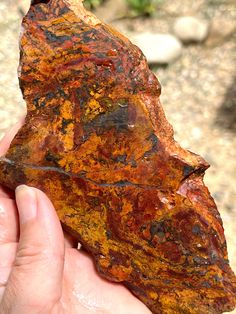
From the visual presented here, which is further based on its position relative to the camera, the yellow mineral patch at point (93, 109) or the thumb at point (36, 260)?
the yellow mineral patch at point (93, 109)

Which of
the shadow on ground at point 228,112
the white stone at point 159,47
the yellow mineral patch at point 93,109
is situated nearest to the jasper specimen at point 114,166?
the yellow mineral patch at point 93,109

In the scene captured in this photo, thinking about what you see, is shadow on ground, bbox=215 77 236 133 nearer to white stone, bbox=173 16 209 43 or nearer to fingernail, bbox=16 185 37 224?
white stone, bbox=173 16 209 43

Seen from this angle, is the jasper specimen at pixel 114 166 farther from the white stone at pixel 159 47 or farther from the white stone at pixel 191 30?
the white stone at pixel 191 30

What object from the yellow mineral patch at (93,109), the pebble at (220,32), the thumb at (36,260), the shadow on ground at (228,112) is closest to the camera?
the thumb at (36,260)

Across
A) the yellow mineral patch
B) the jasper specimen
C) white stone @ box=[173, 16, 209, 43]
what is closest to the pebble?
white stone @ box=[173, 16, 209, 43]

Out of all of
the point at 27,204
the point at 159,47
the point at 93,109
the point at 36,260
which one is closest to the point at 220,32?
the point at 159,47

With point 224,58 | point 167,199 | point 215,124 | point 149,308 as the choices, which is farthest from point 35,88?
point 224,58

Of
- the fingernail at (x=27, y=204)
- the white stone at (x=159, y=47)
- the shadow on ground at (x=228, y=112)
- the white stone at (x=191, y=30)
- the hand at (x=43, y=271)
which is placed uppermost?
the white stone at (x=191, y=30)

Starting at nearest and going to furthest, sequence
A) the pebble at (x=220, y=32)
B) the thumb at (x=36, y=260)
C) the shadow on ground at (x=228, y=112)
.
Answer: the thumb at (x=36, y=260)
the shadow on ground at (x=228, y=112)
the pebble at (x=220, y=32)

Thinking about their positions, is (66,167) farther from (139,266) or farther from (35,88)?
(139,266)
